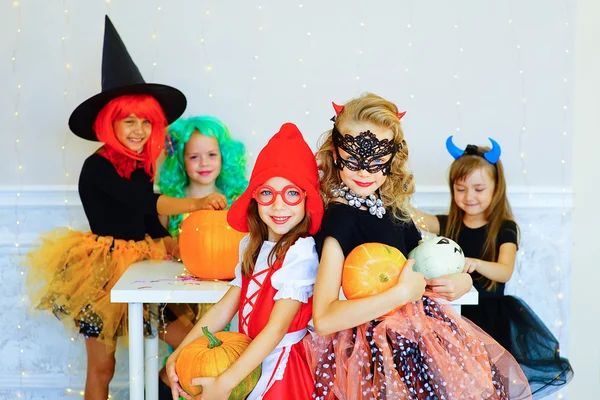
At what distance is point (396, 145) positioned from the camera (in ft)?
Result: 6.73

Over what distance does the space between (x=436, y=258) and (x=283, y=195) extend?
0.50 m

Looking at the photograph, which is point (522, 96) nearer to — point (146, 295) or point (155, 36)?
point (155, 36)

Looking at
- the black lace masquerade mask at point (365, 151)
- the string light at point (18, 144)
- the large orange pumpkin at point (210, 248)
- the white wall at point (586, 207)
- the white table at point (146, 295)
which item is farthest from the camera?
the white wall at point (586, 207)

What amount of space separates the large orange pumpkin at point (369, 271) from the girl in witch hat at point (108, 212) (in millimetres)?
1002

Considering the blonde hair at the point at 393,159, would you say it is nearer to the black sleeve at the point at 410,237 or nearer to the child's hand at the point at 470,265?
the black sleeve at the point at 410,237

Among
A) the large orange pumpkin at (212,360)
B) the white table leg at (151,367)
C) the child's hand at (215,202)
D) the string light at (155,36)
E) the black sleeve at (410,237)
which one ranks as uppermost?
the string light at (155,36)

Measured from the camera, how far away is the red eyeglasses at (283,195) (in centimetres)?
203

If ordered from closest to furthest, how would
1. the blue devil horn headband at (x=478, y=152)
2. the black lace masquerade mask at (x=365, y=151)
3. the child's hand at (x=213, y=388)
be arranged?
the child's hand at (x=213, y=388) < the black lace masquerade mask at (x=365, y=151) < the blue devil horn headband at (x=478, y=152)

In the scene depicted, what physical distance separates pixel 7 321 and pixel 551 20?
3.03m

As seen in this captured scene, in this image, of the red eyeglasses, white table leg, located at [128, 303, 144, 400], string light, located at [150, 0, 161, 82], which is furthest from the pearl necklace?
string light, located at [150, 0, 161, 82]

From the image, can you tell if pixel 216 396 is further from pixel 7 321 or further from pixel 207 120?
pixel 7 321

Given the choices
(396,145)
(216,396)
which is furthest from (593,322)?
(216,396)

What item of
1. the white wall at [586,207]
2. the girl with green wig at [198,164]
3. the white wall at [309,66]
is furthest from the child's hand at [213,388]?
the white wall at [586,207]

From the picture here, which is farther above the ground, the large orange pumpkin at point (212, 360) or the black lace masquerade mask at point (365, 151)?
the black lace masquerade mask at point (365, 151)
